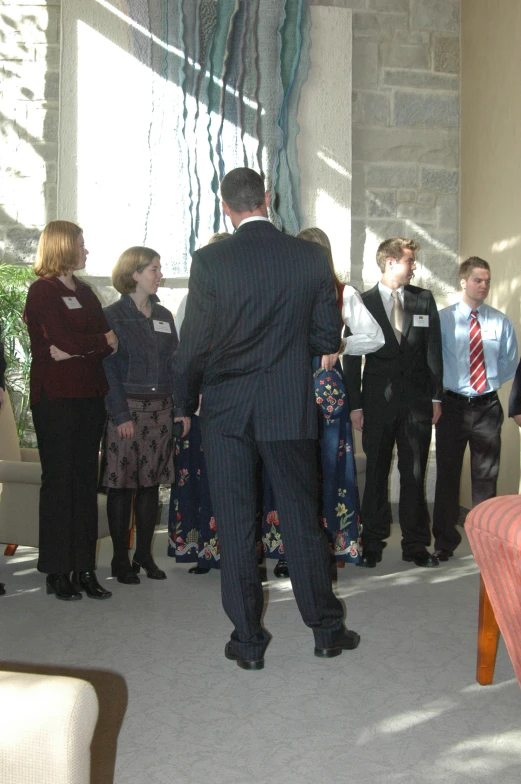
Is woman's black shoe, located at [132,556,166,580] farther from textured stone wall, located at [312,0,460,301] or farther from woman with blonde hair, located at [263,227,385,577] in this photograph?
textured stone wall, located at [312,0,460,301]

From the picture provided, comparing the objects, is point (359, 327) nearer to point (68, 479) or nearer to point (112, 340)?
point (112, 340)

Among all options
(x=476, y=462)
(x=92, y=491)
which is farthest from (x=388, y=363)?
(x=92, y=491)

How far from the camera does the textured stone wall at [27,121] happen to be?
5695 mm

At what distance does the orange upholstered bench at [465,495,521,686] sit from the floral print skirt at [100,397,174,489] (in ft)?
6.16

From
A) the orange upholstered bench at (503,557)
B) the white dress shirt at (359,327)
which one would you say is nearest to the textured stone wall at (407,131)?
the white dress shirt at (359,327)

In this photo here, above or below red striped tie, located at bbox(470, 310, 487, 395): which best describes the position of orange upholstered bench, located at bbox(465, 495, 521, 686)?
below

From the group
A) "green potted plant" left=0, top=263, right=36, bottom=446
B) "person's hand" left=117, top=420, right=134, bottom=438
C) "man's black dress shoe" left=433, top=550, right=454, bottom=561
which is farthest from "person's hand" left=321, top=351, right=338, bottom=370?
"green potted plant" left=0, top=263, right=36, bottom=446

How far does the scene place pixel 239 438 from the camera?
2709 mm

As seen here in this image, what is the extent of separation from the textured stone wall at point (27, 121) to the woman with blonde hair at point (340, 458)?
Answer: 2495 mm

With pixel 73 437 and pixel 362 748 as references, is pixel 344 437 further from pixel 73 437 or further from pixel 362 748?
pixel 362 748

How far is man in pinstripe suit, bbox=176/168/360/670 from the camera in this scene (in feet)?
8.67

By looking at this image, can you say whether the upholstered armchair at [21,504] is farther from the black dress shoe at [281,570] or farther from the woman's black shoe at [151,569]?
the black dress shoe at [281,570]

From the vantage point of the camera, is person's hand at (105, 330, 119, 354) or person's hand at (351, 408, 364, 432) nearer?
person's hand at (105, 330, 119, 354)

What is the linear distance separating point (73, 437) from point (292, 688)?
58.4 inches
